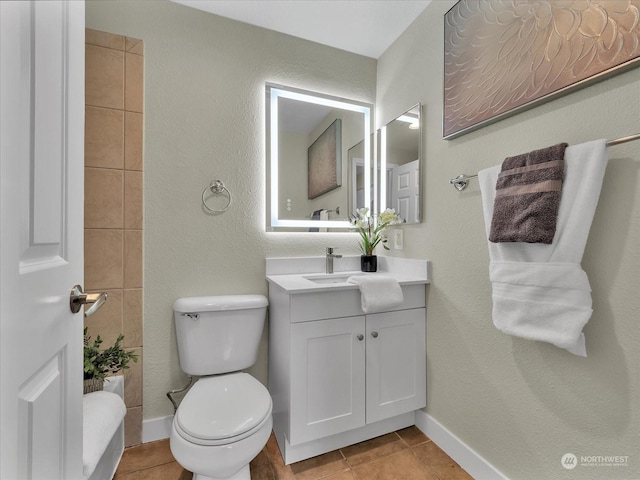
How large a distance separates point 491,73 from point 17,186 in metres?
1.58

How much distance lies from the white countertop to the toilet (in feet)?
0.69

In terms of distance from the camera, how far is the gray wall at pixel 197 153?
155 centimetres

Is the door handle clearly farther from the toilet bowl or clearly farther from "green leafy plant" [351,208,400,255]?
"green leafy plant" [351,208,400,255]

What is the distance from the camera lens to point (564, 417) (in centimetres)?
101

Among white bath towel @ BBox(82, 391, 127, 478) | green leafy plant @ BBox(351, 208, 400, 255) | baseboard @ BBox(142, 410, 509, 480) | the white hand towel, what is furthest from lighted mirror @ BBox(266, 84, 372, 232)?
baseboard @ BBox(142, 410, 509, 480)

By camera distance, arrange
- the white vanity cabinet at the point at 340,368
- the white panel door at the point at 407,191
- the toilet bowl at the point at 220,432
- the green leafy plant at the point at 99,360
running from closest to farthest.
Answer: the toilet bowl at the point at 220,432 < the green leafy plant at the point at 99,360 < the white vanity cabinet at the point at 340,368 < the white panel door at the point at 407,191

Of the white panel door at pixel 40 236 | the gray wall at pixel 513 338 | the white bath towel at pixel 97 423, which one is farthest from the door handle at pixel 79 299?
the gray wall at pixel 513 338

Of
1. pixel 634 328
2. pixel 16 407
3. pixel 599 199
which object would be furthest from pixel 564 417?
pixel 16 407

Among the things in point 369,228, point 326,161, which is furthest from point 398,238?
point 326,161

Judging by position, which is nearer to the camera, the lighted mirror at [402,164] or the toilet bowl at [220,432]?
the toilet bowl at [220,432]

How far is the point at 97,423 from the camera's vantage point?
1103 mm

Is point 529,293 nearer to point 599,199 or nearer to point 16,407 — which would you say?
point 599,199

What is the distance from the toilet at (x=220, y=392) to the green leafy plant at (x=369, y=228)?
0.76 meters

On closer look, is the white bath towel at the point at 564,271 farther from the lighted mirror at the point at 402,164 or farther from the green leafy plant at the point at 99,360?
the green leafy plant at the point at 99,360
